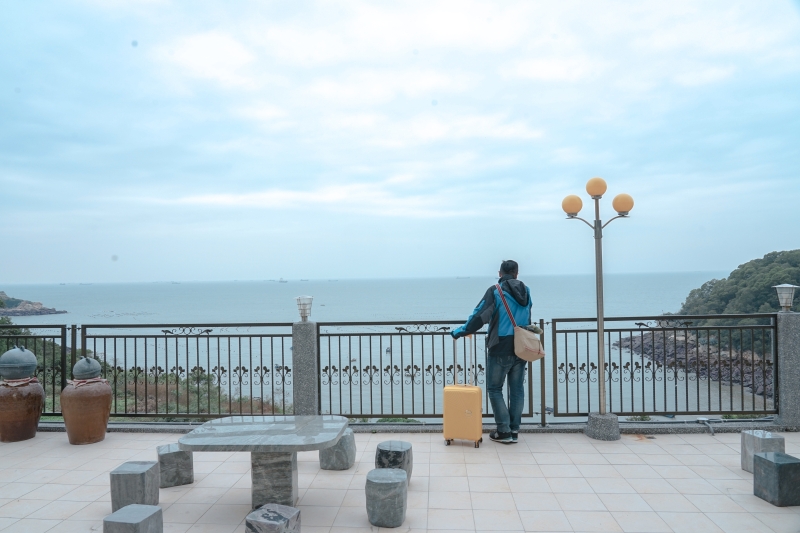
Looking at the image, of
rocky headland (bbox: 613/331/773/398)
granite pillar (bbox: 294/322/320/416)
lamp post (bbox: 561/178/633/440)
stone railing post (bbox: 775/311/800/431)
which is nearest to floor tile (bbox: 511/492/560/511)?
lamp post (bbox: 561/178/633/440)

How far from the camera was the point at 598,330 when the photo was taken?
17.7ft

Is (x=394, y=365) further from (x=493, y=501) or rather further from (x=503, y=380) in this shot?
(x=493, y=501)

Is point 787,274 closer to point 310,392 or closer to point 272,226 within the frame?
point 310,392

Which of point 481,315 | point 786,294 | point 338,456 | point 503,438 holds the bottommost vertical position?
point 503,438

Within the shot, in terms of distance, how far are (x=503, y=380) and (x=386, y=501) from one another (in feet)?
7.61

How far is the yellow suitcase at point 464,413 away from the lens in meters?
5.07

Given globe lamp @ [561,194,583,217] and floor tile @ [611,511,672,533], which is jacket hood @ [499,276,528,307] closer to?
globe lamp @ [561,194,583,217]

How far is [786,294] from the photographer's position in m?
5.38

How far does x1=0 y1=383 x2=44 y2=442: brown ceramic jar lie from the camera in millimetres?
5449

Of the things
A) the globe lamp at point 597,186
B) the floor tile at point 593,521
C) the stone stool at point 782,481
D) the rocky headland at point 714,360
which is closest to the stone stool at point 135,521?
the floor tile at point 593,521

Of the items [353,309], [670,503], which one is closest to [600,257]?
[670,503]

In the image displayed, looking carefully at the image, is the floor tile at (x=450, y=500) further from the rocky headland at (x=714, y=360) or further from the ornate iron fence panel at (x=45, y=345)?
the ornate iron fence panel at (x=45, y=345)

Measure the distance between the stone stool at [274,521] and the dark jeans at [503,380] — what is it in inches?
106

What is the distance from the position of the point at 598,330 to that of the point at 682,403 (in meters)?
9.70
